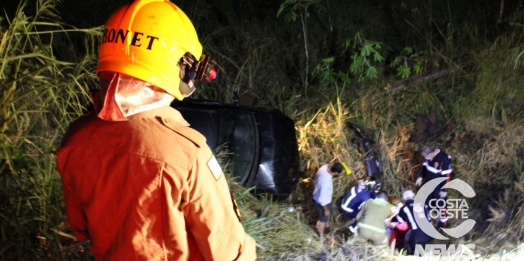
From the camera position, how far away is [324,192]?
4.76m

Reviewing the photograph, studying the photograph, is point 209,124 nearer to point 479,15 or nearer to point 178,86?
point 178,86

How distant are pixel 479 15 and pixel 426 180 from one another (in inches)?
113

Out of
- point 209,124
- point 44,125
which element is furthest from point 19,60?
point 209,124

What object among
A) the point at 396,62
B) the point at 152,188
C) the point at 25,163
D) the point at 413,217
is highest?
the point at 396,62

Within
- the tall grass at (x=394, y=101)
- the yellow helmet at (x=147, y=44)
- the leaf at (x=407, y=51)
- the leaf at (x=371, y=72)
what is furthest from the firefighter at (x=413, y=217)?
the yellow helmet at (x=147, y=44)

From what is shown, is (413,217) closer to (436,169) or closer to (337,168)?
(436,169)

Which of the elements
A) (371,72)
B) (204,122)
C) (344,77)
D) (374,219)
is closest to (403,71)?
(371,72)

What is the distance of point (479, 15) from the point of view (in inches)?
259

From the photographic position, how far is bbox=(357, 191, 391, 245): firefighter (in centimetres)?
426

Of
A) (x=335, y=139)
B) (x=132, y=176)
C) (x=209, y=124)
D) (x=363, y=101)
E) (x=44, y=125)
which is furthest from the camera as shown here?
(x=363, y=101)

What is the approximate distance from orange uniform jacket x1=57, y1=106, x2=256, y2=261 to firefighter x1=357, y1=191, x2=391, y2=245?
10.2ft

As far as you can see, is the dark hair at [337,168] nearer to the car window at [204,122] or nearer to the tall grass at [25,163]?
the car window at [204,122]

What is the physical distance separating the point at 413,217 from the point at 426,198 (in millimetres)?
713

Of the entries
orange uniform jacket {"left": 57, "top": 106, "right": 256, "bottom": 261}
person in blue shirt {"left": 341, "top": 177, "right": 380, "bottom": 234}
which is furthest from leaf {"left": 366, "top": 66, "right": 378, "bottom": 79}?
orange uniform jacket {"left": 57, "top": 106, "right": 256, "bottom": 261}
